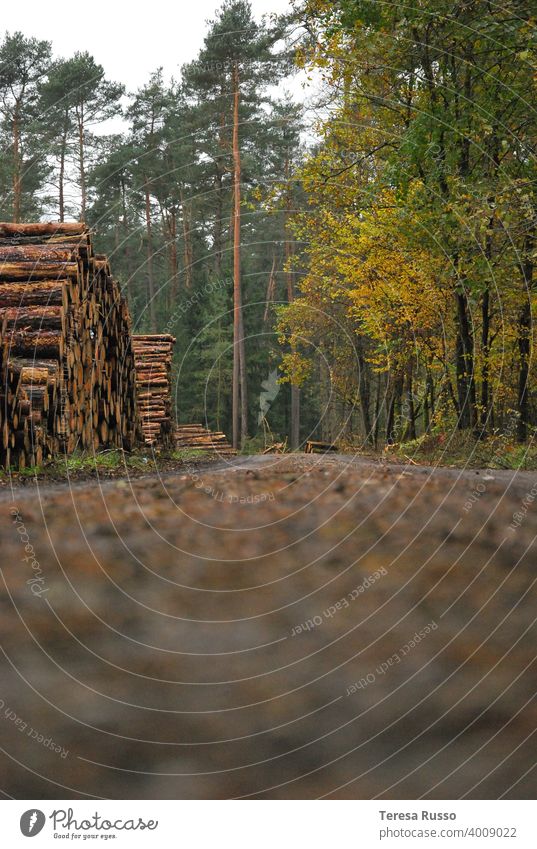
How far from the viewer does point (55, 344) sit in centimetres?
874

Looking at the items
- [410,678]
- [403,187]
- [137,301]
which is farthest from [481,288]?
[137,301]

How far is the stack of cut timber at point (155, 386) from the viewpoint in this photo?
1445 centimetres

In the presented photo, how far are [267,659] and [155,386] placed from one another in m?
12.5

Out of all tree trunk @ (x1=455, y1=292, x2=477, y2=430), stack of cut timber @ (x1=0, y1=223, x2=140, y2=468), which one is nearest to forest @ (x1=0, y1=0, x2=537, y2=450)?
tree trunk @ (x1=455, y1=292, x2=477, y2=430)

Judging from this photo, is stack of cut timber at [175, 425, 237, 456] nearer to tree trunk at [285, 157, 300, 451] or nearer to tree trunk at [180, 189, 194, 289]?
tree trunk at [285, 157, 300, 451]

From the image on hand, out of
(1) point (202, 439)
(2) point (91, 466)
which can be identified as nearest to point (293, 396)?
(1) point (202, 439)

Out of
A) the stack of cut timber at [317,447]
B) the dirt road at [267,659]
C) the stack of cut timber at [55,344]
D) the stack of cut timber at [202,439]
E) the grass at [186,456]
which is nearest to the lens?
the dirt road at [267,659]

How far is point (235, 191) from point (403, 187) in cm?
1994

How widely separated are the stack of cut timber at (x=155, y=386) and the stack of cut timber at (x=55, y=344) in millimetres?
3005

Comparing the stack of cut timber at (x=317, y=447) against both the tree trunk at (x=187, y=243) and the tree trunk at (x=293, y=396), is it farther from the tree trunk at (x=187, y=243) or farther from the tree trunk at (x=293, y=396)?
the tree trunk at (x=187, y=243)

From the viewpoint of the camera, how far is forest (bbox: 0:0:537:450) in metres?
Result: 11.7

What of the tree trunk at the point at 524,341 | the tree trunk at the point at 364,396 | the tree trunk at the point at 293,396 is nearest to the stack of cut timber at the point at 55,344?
the tree trunk at the point at 524,341

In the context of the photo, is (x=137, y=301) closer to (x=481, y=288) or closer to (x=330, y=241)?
(x=330, y=241)

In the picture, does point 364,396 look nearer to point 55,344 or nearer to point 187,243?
point 187,243
